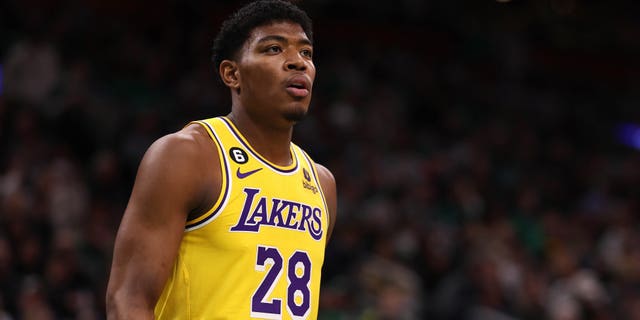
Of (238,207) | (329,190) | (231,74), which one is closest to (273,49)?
(231,74)

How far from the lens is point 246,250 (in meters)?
3.67

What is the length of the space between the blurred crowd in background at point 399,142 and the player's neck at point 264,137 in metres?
3.99

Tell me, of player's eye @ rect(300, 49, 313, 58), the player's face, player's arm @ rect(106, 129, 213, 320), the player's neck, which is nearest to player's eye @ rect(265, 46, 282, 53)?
the player's face

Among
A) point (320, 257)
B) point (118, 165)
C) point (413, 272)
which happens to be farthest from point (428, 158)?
point (320, 257)

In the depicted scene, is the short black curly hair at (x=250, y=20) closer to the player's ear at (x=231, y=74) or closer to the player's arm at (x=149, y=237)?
the player's ear at (x=231, y=74)

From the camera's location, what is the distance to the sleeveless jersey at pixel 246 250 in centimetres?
362

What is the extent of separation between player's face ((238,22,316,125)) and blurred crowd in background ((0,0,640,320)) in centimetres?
413

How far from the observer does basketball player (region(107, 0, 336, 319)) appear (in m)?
3.50

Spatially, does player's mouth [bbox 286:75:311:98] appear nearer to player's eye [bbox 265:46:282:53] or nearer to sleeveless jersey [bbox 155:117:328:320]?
player's eye [bbox 265:46:282:53]

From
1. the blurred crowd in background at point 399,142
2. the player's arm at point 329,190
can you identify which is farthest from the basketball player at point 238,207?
the blurred crowd in background at point 399,142

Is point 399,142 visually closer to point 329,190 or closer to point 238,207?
point 329,190

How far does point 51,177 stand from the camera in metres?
8.73

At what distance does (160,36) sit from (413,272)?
4.46 m

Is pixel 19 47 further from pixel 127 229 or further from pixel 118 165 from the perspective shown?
pixel 127 229
